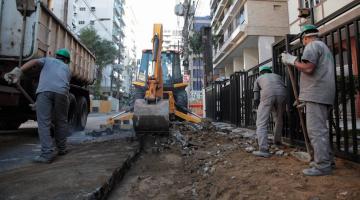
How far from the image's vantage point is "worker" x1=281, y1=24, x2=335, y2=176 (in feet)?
9.99

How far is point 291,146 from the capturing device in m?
4.68

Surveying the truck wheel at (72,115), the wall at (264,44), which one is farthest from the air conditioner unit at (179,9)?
the truck wheel at (72,115)

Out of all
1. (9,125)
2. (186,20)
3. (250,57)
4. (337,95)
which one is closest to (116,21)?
(250,57)

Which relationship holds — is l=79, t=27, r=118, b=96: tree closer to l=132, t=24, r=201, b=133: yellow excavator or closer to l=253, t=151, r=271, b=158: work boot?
l=132, t=24, r=201, b=133: yellow excavator

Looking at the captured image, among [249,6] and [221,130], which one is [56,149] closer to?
[221,130]

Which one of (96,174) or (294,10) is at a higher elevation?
(294,10)

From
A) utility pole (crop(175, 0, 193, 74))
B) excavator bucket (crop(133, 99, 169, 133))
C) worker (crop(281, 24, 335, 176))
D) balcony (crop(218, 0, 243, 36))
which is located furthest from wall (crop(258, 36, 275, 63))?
worker (crop(281, 24, 335, 176))

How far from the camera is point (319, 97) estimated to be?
Answer: 3119mm

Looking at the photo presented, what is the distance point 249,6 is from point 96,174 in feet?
62.8

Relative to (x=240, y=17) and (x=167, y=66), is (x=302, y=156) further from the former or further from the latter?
(x=240, y=17)

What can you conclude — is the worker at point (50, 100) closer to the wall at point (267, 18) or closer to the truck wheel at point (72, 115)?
the truck wheel at point (72, 115)

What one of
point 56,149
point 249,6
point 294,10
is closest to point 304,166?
point 56,149

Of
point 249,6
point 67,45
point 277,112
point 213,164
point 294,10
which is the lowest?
point 213,164

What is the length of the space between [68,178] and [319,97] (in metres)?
2.65
